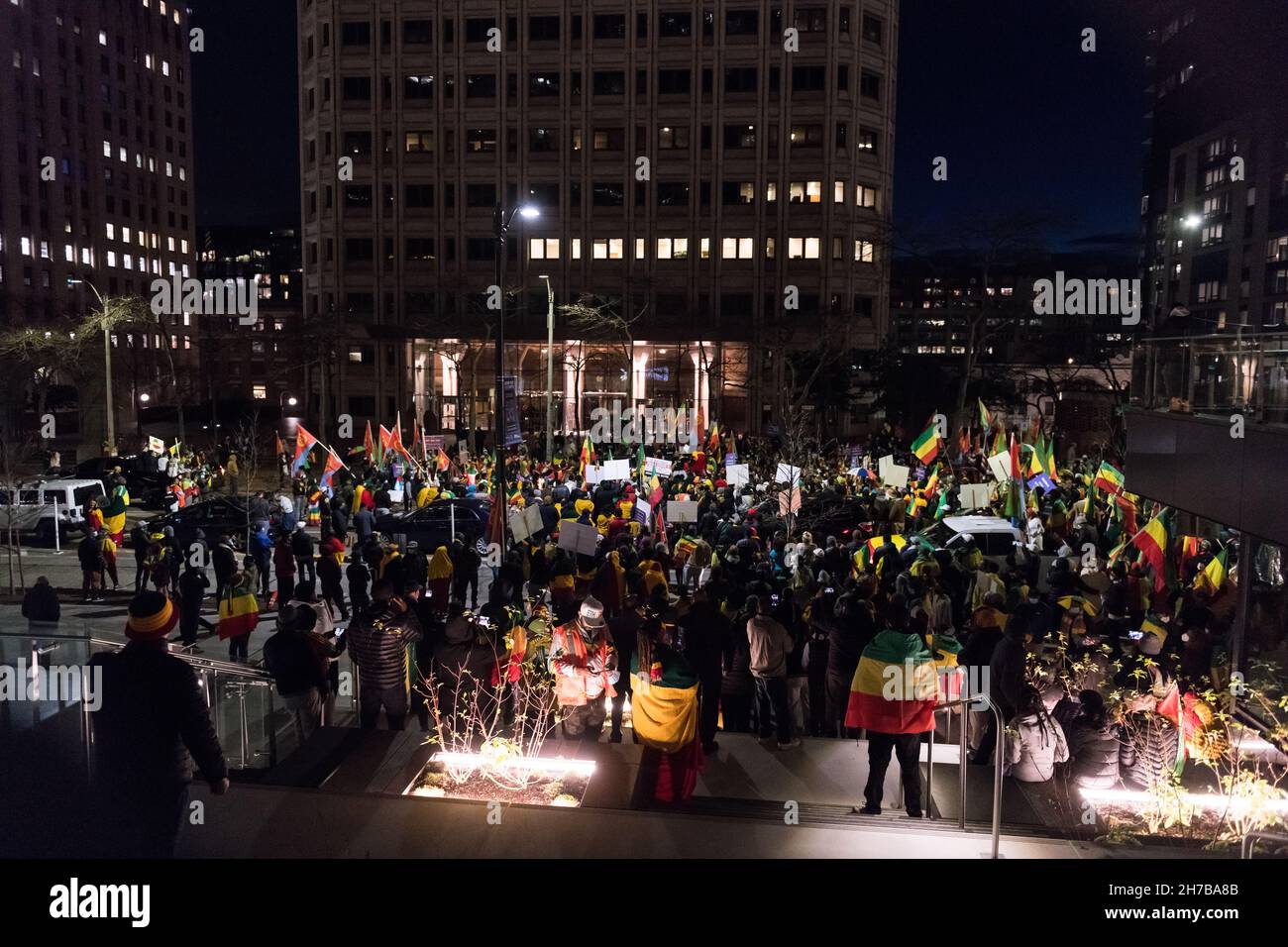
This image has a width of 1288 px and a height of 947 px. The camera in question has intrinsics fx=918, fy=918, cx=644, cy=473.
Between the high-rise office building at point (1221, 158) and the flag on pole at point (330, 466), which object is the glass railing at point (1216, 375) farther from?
the high-rise office building at point (1221, 158)

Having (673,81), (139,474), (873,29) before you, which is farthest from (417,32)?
(139,474)

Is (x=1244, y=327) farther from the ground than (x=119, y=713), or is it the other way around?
(x=1244, y=327)

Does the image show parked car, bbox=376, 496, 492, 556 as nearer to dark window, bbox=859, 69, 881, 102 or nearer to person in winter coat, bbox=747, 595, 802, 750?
person in winter coat, bbox=747, 595, 802, 750

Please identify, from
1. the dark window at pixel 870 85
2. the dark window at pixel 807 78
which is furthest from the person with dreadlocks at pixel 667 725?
the dark window at pixel 870 85

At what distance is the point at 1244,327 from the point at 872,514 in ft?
25.6

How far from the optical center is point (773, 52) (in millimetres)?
52688

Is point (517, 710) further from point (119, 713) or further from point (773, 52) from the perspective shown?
point (773, 52)

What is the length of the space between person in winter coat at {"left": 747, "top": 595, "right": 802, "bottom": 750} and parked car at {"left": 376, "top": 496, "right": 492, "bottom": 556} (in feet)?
37.7

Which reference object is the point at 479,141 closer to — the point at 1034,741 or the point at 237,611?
the point at 237,611

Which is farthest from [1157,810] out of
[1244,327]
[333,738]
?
[1244,327]

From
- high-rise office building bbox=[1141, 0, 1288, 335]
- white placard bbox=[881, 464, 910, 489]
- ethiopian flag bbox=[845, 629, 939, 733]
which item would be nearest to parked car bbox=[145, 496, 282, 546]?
white placard bbox=[881, 464, 910, 489]

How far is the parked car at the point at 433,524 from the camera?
1995 centimetres

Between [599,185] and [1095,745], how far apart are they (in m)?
51.6

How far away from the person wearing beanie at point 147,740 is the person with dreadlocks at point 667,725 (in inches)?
128
